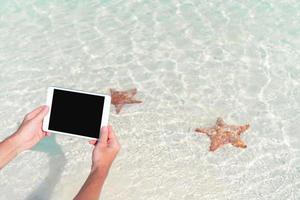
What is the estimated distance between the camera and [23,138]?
139 inches

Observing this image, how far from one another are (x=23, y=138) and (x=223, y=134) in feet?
10.3

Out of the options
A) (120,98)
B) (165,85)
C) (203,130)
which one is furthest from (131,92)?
(203,130)

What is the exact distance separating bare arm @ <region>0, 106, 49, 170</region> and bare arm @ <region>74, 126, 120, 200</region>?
54 centimetres

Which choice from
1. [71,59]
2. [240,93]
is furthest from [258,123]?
[71,59]

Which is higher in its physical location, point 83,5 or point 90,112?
point 90,112

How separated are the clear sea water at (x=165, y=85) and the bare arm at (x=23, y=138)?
81.2 inches

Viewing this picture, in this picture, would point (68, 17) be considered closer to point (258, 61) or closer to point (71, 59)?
point (71, 59)

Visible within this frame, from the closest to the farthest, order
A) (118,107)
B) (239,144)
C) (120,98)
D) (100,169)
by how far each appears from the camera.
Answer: (100,169)
(239,144)
(118,107)
(120,98)

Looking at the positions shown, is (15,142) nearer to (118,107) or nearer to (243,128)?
(118,107)

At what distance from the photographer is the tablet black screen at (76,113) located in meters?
3.51

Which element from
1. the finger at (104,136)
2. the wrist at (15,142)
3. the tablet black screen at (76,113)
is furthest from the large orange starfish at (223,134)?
the wrist at (15,142)

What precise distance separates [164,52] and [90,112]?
444 cm

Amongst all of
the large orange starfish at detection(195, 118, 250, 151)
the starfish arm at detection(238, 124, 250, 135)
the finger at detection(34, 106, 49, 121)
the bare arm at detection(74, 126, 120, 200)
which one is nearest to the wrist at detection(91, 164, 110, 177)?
the bare arm at detection(74, 126, 120, 200)

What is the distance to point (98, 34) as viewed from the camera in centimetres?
830
